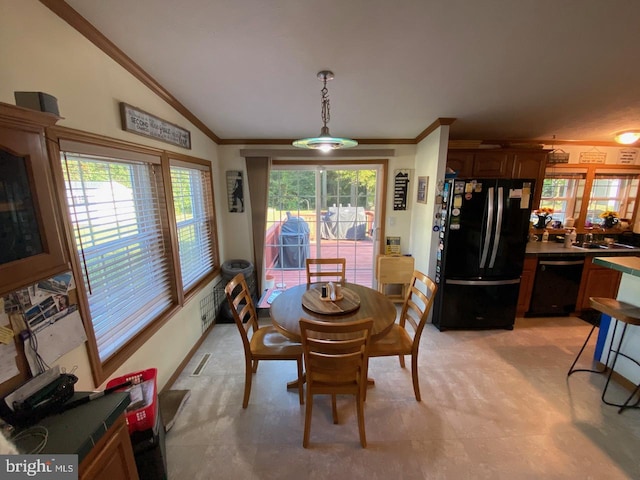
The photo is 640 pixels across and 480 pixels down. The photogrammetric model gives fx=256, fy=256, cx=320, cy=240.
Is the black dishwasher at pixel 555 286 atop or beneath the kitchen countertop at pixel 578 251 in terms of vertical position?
beneath

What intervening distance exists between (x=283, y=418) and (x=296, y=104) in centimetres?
258

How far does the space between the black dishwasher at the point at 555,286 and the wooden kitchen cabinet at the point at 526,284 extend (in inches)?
1.7

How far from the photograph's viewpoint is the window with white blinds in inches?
97.9

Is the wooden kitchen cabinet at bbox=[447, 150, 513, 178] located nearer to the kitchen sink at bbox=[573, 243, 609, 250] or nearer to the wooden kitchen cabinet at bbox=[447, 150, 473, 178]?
the wooden kitchen cabinet at bbox=[447, 150, 473, 178]

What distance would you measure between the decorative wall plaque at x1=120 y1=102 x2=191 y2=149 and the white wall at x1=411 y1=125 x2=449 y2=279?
8.35ft

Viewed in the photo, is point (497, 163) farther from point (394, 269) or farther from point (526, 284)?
point (394, 269)

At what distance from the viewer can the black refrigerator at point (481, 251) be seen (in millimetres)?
2666

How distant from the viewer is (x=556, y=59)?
65.6 inches

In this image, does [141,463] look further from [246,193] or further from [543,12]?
[543,12]

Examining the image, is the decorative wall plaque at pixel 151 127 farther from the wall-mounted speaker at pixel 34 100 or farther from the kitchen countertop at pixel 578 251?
the kitchen countertop at pixel 578 251

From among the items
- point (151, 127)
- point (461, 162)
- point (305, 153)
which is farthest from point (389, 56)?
point (461, 162)

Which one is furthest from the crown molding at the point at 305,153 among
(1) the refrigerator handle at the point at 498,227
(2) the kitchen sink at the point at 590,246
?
(2) the kitchen sink at the point at 590,246

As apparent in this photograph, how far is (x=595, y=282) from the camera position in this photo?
3129mm

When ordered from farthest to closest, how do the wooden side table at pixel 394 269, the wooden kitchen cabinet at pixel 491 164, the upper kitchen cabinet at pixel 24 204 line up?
1. the wooden side table at pixel 394 269
2. the wooden kitchen cabinet at pixel 491 164
3. the upper kitchen cabinet at pixel 24 204
